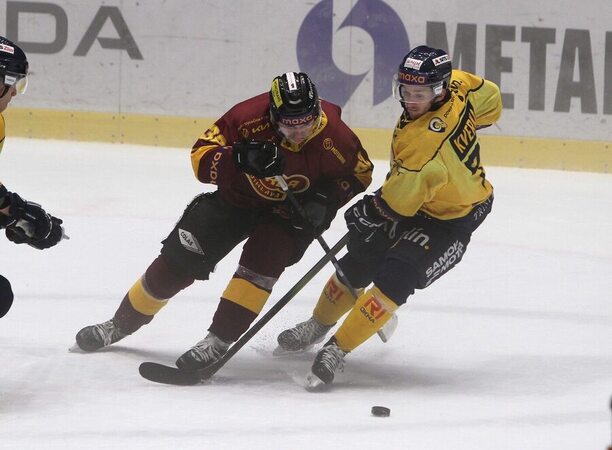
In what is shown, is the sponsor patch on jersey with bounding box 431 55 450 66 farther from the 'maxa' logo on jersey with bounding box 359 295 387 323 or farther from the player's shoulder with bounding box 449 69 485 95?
the 'maxa' logo on jersey with bounding box 359 295 387 323

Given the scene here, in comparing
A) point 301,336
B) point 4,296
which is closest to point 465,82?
point 301,336

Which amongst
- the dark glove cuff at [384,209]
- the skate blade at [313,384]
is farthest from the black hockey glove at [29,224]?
the dark glove cuff at [384,209]

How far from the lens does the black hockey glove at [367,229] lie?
385cm

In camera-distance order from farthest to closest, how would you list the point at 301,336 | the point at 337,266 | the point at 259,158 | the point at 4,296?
the point at 301,336, the point at 337,266, the point at 259,158, the point at 4,296

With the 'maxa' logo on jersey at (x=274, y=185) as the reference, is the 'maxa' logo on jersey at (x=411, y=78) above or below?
above

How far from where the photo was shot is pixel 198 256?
13.1 feet

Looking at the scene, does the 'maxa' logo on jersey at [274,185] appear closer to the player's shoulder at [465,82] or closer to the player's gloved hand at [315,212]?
the player's gloved hand at [315,212]

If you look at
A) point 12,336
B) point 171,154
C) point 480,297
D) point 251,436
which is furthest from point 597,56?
point 251,436

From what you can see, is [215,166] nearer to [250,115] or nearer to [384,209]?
[250,115]

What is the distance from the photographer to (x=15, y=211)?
356 cm

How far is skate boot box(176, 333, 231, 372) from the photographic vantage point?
3791mm

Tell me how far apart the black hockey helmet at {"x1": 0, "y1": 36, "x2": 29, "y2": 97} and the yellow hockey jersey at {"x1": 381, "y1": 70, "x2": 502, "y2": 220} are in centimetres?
111

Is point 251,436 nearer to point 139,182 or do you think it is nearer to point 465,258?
point 465,258

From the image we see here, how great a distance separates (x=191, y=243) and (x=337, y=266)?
0.51m
